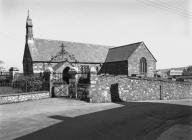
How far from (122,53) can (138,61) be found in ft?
12.6

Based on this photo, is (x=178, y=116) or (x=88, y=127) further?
(x=178, y=116)

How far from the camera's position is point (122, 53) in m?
38.4

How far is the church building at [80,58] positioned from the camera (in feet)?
108

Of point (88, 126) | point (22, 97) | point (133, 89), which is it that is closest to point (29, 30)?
point (22, 97)

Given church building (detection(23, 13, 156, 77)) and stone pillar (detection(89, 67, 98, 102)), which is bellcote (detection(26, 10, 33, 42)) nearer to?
church building (detection(23, 13, 156, 77))

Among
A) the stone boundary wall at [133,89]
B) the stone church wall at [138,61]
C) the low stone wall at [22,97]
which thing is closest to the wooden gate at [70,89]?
the low stone wall at [22,97]

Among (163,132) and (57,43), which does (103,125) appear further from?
(57,43)

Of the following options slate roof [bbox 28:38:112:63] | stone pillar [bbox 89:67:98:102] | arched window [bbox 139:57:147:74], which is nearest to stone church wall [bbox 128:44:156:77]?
arched window [bbox 139:57:147:74]

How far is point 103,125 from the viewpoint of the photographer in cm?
885

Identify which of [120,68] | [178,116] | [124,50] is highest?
[124,50]

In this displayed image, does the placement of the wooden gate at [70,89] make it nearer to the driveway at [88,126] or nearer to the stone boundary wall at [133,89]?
the stone boundary wall at [133,89]

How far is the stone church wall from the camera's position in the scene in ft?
115

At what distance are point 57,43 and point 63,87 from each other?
20.9m

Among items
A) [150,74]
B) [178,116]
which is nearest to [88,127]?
[178,116]
